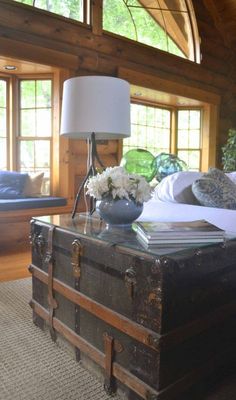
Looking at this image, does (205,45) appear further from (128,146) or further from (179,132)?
(128,146)

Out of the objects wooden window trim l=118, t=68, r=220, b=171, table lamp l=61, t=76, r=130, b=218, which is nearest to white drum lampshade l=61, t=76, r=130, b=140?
table lamp l=61, t=76, r=130, b=218

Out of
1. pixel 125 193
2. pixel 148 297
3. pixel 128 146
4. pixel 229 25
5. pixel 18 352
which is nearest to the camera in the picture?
pixel 148 297

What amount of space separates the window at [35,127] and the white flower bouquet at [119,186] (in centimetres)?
293

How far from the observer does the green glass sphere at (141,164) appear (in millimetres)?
2818

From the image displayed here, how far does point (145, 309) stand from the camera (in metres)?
1.29

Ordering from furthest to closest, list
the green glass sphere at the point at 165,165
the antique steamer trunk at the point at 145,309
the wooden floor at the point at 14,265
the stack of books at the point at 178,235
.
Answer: the wooden floor at the point at 14,265 < the green glass sphere at the point at 165,165 < the stack of books at the point at 178,235 < the antique steamer trunk at the point at 145,309

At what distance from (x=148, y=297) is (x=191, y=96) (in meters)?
5.07

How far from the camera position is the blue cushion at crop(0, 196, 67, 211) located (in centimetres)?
378

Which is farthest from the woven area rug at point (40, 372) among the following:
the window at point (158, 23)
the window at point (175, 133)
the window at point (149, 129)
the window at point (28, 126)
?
the window at point (175, 133)

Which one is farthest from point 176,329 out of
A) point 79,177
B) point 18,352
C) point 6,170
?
point 6,170

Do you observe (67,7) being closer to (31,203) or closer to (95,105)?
(31,203)

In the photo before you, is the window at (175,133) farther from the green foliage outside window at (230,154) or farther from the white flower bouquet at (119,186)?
the white flower bouquet at (119,186)

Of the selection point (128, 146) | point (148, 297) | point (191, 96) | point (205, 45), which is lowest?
point (148, 297)

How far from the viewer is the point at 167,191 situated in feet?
7.29
